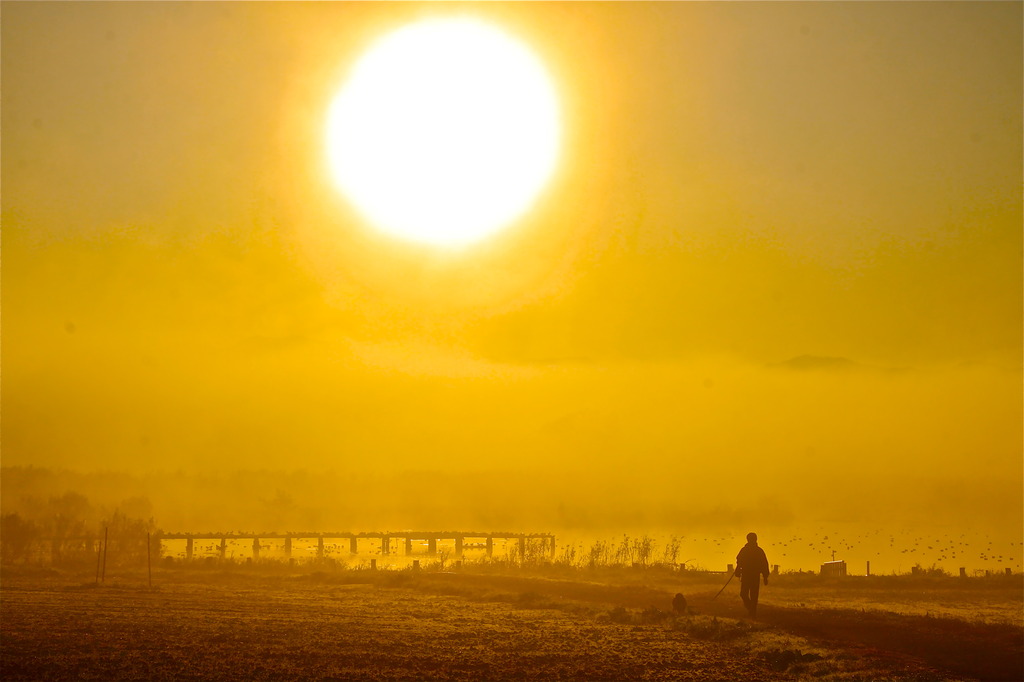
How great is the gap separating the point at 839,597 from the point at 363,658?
76.3 feet

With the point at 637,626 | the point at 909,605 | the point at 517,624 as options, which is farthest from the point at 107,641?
the point at 909,605

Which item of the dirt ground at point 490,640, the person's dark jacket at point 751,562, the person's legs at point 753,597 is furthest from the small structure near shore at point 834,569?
the person's dark jacket at point 751,562

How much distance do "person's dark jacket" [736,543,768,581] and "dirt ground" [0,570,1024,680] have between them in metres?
1.19

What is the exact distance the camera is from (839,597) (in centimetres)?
3806

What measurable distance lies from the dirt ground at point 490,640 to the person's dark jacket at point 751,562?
1193 mm

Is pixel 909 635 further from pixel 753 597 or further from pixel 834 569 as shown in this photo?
pixel 834 569

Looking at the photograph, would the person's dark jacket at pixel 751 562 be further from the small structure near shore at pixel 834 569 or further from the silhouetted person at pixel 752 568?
the small structure near shore at pixel 834 569

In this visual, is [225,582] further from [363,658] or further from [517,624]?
[363,658]

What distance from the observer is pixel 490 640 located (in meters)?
24.4

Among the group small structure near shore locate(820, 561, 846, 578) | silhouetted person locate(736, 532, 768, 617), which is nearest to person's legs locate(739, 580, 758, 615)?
silhouetted person locate(736, 532, 768, 617)

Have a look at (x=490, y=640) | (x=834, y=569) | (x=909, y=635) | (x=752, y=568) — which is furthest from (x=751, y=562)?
(x=834, y=569)

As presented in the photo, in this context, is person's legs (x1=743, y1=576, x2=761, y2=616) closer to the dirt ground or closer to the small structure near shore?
the dirt ground

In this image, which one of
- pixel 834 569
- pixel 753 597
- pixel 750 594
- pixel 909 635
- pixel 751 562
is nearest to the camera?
pixel 909 635

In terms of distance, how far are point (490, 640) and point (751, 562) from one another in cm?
701
